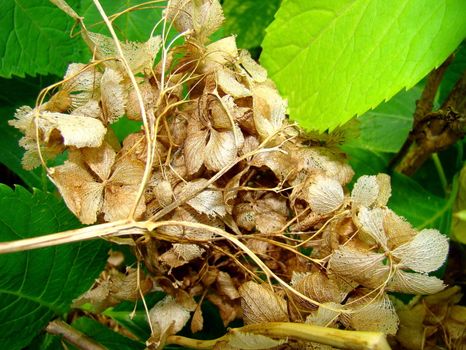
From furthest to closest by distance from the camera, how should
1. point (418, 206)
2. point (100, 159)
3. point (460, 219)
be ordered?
point (418, 206) < point (460, 219) < point (100, 159)

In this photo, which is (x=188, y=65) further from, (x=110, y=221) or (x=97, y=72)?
(x=110, y=221)

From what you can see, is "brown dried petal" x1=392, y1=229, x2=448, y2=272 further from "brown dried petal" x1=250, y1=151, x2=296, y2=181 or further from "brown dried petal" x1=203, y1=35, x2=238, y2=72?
"brown dried petal" x1=203, y1=35, x2=238, y2=72

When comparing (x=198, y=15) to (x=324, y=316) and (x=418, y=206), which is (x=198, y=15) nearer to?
(x=324, y=316)

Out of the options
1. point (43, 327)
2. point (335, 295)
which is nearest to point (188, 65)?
point (335, 295)

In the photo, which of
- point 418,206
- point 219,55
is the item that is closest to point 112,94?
point 219,55

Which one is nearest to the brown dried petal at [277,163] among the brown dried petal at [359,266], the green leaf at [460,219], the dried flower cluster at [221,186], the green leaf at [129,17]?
the dried flower cluster at [221,186]

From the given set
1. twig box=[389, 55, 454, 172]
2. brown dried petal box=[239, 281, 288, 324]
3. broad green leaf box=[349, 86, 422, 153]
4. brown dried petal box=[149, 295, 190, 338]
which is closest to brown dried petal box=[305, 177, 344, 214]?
brown dried petal box=[239, 281, 288, 324]
